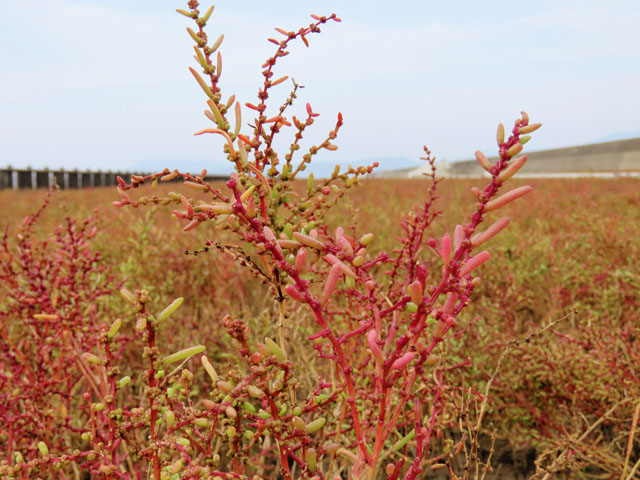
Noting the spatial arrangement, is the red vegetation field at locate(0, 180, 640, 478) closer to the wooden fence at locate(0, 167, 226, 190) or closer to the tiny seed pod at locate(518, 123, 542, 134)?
the tiny seed pod at locate(518, 123, 542, 134)

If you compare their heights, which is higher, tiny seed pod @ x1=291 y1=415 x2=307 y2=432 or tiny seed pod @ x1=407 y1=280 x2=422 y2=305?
tiny seed pod @ x1=407 y1=280 x2=422 y2=305

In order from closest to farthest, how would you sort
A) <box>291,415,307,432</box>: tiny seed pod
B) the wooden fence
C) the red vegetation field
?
<box>291,415,307,432</box>: tiny seed pod, the red vegetation field, the wooden fence

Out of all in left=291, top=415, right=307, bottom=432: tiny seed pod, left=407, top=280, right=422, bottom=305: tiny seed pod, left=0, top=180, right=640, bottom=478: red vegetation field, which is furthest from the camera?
left=0, top=180, right=640, bottom=478: red vegetation field

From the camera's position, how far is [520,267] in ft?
11.7

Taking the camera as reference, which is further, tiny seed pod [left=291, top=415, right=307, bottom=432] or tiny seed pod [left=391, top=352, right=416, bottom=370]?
tiny seed pod [left=291, top=415, right=307, bottom=432]

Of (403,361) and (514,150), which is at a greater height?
(514,150)

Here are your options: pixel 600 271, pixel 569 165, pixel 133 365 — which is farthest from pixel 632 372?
pixel 569 165

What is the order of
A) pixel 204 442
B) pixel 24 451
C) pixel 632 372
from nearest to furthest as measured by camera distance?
1. pixel 204 442
2. pixel 24 451
3. pixel 632 372

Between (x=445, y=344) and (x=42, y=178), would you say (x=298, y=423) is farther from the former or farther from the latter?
(x=42, y=178)

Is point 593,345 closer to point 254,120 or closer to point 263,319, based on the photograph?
point 263,319

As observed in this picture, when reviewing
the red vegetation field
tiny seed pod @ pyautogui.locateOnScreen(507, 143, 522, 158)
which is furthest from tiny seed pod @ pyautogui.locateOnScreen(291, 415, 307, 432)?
tiny seed pod @ pyautogui.locateOnScreen(507, 143, 522, 158)

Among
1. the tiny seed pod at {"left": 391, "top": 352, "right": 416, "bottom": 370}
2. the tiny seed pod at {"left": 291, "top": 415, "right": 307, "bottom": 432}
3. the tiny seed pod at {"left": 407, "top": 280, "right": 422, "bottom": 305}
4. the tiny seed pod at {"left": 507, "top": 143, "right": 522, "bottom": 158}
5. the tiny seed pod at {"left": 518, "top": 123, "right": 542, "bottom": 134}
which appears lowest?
the tiny seed pod at {"left": 291, "top": 415, "right": 307, "bottom": 432}

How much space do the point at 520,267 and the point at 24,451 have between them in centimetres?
298

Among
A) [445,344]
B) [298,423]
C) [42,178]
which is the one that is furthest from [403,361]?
[42,178]
